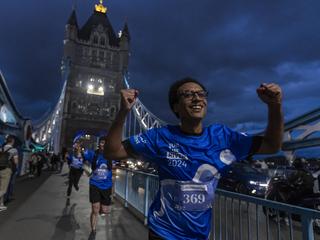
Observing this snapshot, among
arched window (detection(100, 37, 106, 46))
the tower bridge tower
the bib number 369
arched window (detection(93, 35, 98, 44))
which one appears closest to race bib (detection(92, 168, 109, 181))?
the bib number 369

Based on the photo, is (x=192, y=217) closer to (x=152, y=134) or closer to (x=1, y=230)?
(x=152, y=134)

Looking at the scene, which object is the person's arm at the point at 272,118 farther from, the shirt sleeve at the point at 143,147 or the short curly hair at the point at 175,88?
the shirt sleeve at the point at 143,147

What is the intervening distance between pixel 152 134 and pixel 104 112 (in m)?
70.7

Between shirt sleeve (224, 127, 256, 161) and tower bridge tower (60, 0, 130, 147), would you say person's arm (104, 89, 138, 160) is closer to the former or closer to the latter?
shirt sleeve (224, 127, 256, 161)

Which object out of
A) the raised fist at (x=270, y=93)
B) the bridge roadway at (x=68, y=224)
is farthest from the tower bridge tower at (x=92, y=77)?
the raised fist at (x=270, y=93)

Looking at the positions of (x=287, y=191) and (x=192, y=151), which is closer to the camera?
(x=192, y=151)

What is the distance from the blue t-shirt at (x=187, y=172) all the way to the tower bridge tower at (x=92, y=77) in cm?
6580

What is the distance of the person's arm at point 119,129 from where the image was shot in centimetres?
158

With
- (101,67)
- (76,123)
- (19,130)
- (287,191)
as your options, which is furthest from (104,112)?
(287,191)

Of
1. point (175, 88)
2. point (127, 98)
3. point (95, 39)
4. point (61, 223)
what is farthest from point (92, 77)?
point (127, 98)

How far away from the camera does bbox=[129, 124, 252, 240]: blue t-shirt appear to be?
1.55 m

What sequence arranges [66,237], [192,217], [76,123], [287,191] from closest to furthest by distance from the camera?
[192,217] → [66,237] → [287,191] → [76,123]

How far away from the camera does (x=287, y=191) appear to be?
6.36m

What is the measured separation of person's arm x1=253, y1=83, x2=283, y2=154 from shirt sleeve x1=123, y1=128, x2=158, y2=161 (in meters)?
0.57
